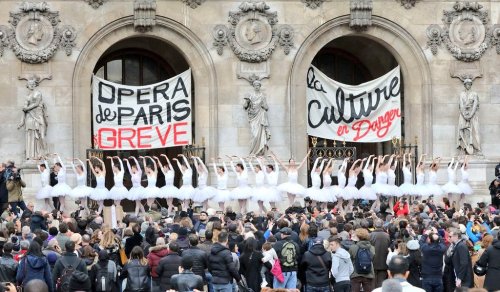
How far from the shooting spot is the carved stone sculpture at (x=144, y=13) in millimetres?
34531

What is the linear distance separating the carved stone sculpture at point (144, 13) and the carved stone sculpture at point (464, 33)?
27.9 ft

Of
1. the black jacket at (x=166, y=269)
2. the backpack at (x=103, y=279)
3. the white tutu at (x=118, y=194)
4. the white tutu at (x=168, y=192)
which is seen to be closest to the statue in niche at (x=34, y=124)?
the white tutu at (x=118, y=194)

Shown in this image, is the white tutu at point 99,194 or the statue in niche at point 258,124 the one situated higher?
the statue in niche at point 258,124

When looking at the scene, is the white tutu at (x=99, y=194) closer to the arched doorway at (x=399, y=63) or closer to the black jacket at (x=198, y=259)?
the arched doorway at (x=399, y=63)

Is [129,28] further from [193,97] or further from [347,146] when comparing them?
[347,146]

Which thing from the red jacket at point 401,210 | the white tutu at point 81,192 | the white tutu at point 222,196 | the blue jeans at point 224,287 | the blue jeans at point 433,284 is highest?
the white tutu at point 81,192

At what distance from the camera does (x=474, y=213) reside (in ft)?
80.4

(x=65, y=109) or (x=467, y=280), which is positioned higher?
(x=65, y=109)

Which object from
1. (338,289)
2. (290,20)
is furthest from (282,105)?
(338,289)

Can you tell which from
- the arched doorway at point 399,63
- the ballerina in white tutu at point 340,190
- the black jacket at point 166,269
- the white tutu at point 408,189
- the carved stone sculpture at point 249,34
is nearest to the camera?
the black jacket at point 166,269

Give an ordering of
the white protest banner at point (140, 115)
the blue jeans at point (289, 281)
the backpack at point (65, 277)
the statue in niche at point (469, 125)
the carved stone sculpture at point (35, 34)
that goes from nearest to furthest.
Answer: the backpack at point (65, 277)
the blue jeans at point (289, 281)
the carved stone sculpture at point (35, 34)
the white protest banner at point (140, 115)
the statue in niche at point (469, 125)

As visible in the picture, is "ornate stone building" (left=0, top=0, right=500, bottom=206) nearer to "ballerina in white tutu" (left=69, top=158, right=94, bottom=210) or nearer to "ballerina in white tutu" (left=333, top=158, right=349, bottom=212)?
"ballerina in white tutu" (left=69, top=158, right=94, bottom=210)

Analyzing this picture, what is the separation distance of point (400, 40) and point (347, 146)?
3.87 metres

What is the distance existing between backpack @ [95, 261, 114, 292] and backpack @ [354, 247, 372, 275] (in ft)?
14.2
